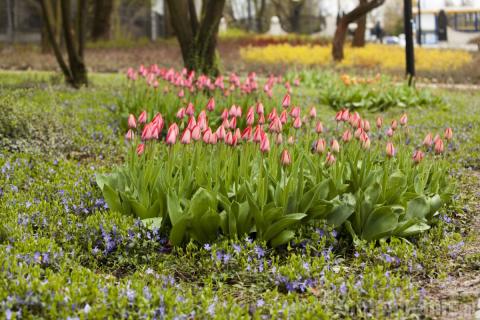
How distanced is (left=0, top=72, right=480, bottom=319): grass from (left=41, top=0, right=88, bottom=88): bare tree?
7.04m

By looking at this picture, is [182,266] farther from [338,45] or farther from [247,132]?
[338,45]

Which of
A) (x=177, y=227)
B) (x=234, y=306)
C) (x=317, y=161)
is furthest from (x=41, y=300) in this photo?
(x=317, y=161)

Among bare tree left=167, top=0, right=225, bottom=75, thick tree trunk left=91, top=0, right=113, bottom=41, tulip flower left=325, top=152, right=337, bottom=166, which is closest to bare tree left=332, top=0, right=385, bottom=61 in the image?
bare tree left=167, top=0, right=225, bottom=75

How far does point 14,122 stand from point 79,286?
161 inches

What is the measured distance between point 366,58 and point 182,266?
18285mm

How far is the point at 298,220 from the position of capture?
4.47 m

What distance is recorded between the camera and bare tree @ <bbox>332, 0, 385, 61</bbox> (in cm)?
1812

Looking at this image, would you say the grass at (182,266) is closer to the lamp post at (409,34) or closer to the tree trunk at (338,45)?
the lamp post at (409,34)

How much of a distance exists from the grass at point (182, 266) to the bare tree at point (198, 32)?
5.80 metres

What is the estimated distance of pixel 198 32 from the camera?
11461 mm

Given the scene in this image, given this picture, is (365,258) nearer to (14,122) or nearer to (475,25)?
(14,122)

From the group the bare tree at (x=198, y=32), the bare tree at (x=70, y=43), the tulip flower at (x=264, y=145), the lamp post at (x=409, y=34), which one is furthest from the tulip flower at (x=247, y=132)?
the lamp post at (x=409, y=34)

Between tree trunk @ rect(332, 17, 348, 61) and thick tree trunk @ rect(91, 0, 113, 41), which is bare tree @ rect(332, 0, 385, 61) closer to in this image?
tree trunk @ rect(332, 17, 348, 61)

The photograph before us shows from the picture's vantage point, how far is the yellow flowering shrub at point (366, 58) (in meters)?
20.2
